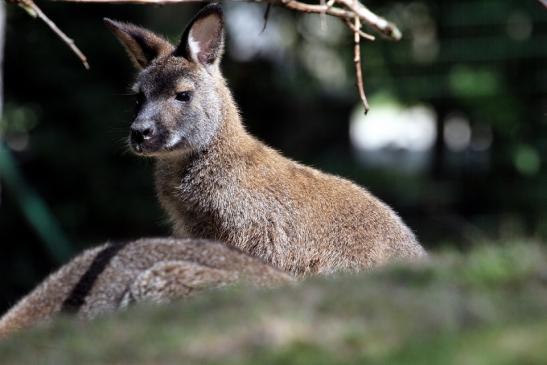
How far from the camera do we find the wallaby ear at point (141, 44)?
914 cm

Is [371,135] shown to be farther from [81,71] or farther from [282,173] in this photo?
[282,173]

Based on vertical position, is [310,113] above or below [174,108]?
below

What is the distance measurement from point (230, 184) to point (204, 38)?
131cm

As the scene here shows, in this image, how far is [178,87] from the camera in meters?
8.90

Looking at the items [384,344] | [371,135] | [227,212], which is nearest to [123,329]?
[384,344]

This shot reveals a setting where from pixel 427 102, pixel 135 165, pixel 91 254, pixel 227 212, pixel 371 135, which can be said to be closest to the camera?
pixel 91 254

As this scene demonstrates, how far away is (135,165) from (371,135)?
5097mm

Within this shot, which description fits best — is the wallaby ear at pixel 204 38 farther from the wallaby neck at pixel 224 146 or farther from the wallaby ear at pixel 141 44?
the wallaby neck at pixel 224 146

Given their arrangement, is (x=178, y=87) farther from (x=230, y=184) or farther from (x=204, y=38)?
(x=230, y=184)

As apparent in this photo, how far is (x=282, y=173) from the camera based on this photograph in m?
8.85

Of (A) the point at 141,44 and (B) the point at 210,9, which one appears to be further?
(A) the point at 141,44

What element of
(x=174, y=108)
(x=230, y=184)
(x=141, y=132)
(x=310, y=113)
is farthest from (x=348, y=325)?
(x=310, y=113)

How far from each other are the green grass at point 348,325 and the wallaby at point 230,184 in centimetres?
278

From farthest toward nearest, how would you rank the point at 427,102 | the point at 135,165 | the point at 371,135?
the point at 371,135 < the point at 427,102 < the point at 135,165
